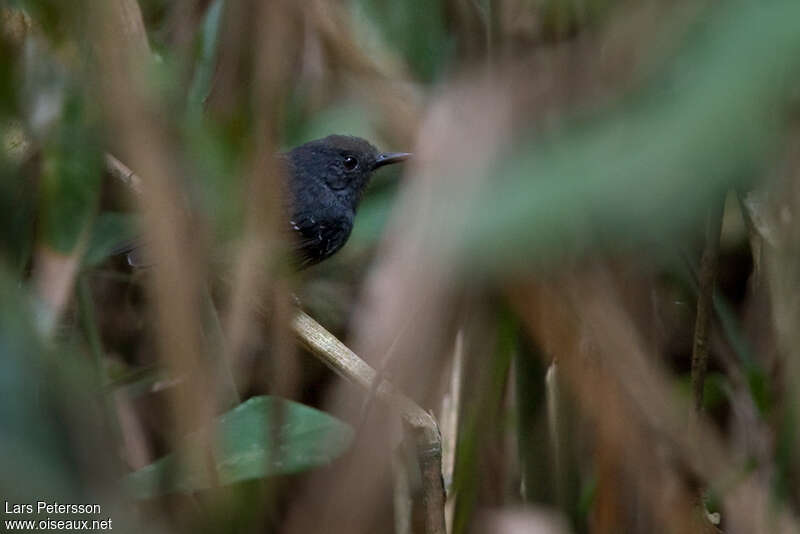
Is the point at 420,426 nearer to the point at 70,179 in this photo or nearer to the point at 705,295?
the point at 705,295

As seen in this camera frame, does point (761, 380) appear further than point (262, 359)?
No

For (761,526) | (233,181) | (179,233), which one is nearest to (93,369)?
(233,181)

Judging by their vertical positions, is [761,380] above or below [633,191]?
below

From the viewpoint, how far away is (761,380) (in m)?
2.21

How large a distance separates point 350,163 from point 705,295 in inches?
85.1

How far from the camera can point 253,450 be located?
1.69 metres

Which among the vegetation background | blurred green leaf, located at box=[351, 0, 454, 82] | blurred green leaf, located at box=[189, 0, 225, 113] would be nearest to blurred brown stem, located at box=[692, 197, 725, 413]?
the vegetation background

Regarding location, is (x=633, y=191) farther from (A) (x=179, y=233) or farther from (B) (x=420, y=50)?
(B) (x=420, y=50)

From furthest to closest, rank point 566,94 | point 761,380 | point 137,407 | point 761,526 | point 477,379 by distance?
point 137,407, point 761,380, point 477,379, point 761,526, point 566,94

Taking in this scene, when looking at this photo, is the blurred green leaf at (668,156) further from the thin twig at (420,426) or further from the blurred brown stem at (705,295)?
the blurred brown stem at (705,295)

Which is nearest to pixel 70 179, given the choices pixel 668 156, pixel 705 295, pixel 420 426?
pixel 420 426

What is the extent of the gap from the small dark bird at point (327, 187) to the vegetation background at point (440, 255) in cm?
110

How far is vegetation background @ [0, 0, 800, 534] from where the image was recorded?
702mm

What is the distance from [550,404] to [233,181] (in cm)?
95
